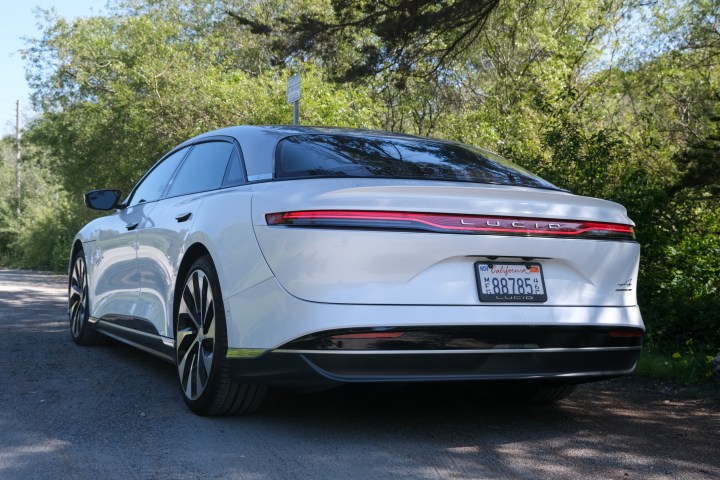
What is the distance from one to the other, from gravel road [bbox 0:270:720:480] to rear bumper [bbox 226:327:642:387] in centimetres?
35

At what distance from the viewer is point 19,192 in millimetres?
52875

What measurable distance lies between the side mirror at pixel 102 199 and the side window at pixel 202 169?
1094 mm

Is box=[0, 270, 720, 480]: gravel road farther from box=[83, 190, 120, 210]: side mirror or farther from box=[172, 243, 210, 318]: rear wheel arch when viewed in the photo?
box=[83, 190, 120, 210]: side mirror

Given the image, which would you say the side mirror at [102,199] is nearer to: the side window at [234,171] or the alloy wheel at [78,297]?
the alloy wheel at [78,297]

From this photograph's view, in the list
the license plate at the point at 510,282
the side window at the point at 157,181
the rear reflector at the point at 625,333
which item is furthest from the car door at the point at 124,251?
the rear reflector at the point at 625,333

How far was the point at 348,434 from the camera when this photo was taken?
13.5 ft

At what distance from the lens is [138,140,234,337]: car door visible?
4.90 metres

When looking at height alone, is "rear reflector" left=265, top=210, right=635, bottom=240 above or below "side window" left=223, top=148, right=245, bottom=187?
below

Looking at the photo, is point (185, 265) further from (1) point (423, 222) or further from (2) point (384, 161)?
(1) point (423, 222)

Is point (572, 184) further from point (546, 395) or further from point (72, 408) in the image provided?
point (72, 408)

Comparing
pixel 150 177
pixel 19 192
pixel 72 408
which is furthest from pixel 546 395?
pixel 19 192

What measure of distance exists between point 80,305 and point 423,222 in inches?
177

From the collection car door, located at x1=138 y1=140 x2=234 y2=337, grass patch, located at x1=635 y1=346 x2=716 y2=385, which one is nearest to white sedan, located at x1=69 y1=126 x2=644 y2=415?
car door, located at x1=138 y1=140 x2=234 y2=337

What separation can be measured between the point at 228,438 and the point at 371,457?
2.45 ft
